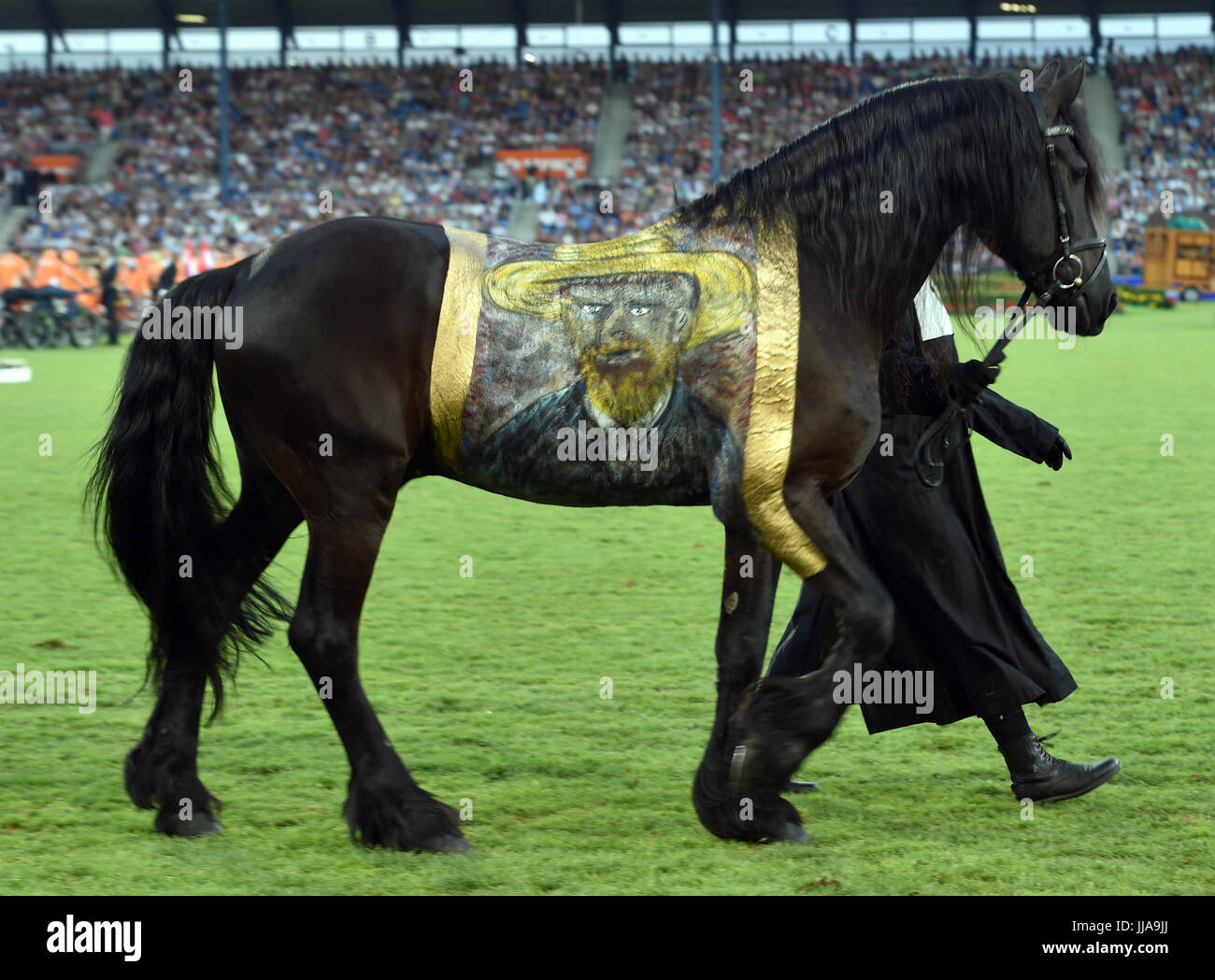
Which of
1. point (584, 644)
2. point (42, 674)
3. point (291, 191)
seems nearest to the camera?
point (42, 674)

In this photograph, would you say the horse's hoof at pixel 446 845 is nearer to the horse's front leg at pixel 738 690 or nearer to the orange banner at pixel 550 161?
the horse's front leg at pixel 738 690

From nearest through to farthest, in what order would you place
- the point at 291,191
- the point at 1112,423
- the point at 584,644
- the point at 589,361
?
the point at 589,361, the point at 584,644, the point at 1112,423, the point at 291,191

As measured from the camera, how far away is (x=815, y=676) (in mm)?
3619

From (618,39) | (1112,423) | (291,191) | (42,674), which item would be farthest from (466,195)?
(42,674)

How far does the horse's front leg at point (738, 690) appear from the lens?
3750 mm

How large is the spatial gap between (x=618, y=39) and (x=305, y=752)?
40327mm

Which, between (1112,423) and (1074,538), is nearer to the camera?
(1074,538)

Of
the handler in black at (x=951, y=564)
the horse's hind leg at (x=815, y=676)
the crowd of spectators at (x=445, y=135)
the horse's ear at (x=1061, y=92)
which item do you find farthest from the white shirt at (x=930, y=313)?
the crowd of spectators at (x=445, y=135)

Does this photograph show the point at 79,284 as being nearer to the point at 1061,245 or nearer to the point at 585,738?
the point at 585,738

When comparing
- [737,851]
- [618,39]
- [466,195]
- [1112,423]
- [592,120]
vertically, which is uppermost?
[618,39]

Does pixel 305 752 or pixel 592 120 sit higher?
pixel 592 120

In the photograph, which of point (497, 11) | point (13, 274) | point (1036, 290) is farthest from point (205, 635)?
point (497, 11)

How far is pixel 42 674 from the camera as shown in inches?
215

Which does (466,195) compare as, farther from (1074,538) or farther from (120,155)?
(1074,538)
